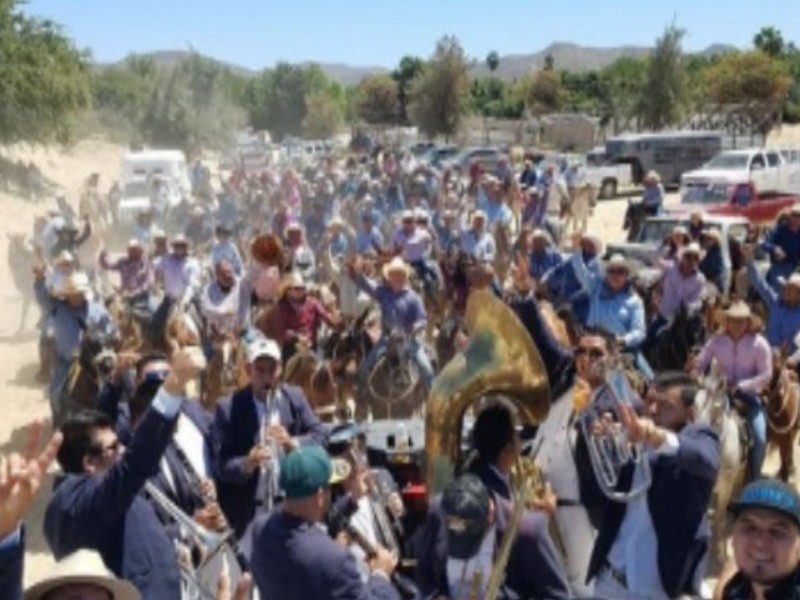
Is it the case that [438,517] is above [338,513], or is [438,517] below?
above

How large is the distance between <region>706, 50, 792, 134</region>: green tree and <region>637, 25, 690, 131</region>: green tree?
342 cm

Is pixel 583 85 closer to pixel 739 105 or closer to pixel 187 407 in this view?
pixel 739 105

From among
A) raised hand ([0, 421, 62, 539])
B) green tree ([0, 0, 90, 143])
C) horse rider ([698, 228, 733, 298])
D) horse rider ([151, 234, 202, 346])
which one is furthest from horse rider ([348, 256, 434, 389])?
green tree ([0, 0, 90, 143])

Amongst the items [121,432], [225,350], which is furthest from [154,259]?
[121,432]

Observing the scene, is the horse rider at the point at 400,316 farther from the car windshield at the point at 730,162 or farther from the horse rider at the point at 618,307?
the car windshield at the point at 730,162

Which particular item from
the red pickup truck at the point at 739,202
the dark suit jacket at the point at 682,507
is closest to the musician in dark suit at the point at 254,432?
the dark suit jacket at the point at 682,507

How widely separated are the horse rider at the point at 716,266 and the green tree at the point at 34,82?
28.7m

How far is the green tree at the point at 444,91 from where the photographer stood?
186ft

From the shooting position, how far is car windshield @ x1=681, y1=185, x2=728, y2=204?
25109mm

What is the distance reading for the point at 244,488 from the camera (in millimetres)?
6125

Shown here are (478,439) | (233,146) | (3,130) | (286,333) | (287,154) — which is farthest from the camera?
(233,146)

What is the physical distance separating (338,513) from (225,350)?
553cm

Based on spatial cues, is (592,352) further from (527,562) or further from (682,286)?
(682,286)

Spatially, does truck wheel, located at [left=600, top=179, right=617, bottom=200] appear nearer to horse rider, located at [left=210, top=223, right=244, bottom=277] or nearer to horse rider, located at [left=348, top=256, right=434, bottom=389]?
horse rider, located at [left=210, top=223, right=244, bottom=277]
